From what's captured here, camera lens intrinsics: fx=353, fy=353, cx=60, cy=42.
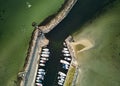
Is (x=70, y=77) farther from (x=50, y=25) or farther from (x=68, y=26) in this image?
(x=50, y=25)

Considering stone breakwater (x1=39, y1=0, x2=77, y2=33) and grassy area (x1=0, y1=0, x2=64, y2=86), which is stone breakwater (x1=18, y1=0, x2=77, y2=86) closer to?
stone breakwater (x1=39, y1=0, x2=77, y2=33)

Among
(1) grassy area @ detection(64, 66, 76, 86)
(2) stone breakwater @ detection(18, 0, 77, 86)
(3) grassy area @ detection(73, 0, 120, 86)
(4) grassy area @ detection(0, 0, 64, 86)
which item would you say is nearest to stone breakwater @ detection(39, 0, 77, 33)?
(2) stone breakwater @ detection(18, 0, 77, 86)

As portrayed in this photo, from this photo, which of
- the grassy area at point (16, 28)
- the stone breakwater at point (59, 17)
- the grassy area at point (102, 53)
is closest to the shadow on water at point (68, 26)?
the stone breakwater at point (59, 17)

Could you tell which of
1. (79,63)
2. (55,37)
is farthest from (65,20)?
(79,63)

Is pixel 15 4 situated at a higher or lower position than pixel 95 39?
higher

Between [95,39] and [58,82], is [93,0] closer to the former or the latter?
[95,39]

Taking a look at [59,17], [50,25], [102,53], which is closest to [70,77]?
[102,53]

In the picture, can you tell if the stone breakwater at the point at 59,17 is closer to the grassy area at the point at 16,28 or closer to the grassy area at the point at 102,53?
the grassy area at the point at 16,28
